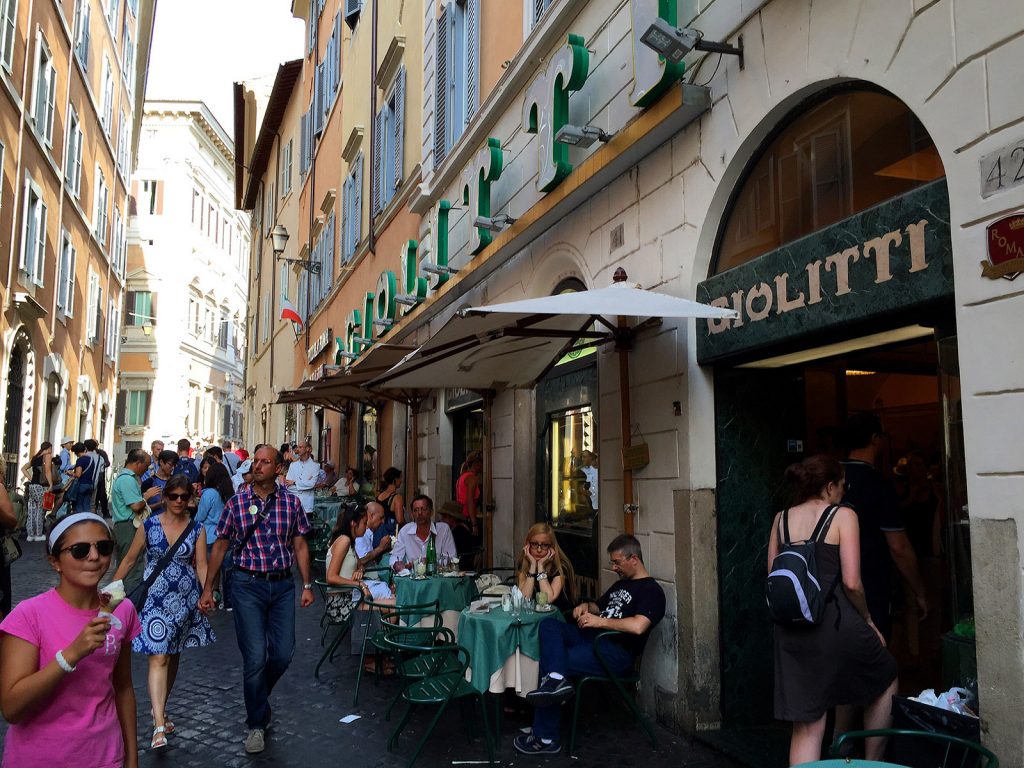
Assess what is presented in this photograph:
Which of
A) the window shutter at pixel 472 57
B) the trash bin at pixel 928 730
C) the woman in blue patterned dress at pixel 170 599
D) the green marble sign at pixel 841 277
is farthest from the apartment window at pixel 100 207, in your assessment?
the trash bin at pixel 928 730

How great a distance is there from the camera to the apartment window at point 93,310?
81.9 feet

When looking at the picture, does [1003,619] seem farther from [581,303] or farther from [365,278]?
[365,278]

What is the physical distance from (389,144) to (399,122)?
1143mm

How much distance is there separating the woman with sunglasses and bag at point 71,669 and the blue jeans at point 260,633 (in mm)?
2495

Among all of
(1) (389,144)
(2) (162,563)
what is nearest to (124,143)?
(1) (389,144)

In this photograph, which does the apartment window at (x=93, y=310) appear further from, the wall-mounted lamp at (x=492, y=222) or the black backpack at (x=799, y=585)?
the black backpack at (x=799, y=585)

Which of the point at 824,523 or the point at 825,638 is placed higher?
the point at 824,523

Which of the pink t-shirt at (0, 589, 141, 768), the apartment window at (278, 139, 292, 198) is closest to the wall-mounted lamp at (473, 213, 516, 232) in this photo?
the pink t-shirt at (0, 589, 141, 768)

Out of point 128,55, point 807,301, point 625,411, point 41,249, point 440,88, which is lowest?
point 625,411

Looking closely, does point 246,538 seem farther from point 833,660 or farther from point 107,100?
point 107,100

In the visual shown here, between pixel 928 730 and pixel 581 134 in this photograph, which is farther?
pixel 581 134

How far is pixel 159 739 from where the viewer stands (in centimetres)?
523

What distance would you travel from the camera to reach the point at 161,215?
3816 cm

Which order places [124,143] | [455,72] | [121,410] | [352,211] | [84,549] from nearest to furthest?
[84,549] < [455,72] < [352,211] < [124,143] < [121,410]
